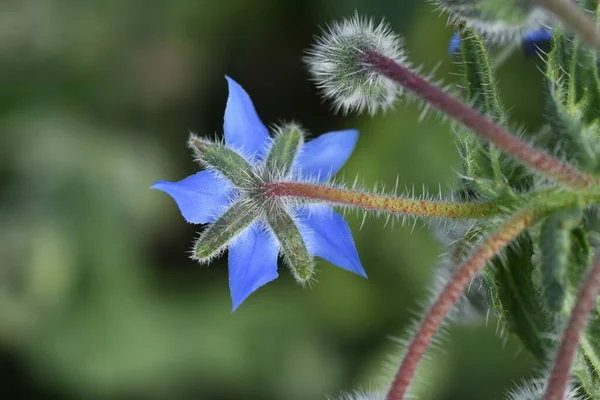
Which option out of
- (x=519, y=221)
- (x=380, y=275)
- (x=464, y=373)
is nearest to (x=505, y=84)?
(x=380, y=275)

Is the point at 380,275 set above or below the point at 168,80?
below

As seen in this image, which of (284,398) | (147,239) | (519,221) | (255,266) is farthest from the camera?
(147,239)

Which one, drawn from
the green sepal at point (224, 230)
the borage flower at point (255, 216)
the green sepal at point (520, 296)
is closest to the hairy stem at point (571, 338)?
the green sepal at point (520, 296)

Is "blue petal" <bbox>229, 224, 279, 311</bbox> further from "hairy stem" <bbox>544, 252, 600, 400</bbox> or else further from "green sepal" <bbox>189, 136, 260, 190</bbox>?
"hairy stem" <bbox>544, 252, 600, 400</bbox>

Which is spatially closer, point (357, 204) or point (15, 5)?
point (357, 204)

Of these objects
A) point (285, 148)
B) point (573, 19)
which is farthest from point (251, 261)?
point (573, 19)

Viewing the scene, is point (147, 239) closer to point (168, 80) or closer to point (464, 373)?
point (168, 80)

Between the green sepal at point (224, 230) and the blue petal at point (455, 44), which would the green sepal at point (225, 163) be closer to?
the green sepal at point (224, 230)

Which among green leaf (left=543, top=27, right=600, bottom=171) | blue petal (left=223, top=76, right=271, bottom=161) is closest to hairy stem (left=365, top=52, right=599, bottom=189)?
green leaf (left=543, top=27, right=600, bottom=171)
